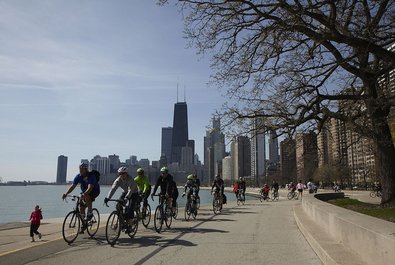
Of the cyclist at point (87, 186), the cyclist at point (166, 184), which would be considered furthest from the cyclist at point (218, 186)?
the cyclist at point (87, 186)

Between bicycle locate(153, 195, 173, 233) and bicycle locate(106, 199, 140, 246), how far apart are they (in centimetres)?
139

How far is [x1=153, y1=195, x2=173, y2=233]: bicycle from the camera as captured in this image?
12952 mm

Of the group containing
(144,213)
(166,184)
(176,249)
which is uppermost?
(166,184)

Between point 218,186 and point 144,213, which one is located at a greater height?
point 218,186

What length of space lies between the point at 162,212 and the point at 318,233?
4707 millimetres

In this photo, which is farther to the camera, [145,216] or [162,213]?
[145,216]

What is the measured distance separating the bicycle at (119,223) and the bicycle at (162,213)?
4.55 feet

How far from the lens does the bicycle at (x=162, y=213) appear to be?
1295cm

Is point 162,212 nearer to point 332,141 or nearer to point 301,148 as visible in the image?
point 301,148

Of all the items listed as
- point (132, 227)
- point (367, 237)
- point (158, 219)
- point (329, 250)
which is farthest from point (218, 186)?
point (367, 237)

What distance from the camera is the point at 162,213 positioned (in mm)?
13312

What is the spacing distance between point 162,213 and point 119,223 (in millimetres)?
2619

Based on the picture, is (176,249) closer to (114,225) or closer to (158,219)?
(114,225)

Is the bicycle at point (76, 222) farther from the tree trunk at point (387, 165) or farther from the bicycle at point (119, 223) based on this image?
the tree trunk at point (387, 165)
